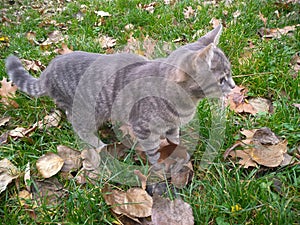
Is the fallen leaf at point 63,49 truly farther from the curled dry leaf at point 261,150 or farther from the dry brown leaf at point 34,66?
the curled dry leaf at point 261,150

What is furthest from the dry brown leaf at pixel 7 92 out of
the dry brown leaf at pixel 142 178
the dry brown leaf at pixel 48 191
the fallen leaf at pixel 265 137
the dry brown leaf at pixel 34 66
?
the fallen leaf at pixel 265 137

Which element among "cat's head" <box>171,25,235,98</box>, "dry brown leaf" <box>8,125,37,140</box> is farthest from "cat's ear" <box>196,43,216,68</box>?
"dry brown leaf" <box>8,125,37,140</box>

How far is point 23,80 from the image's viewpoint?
2598 millimetres

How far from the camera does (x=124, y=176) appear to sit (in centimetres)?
200

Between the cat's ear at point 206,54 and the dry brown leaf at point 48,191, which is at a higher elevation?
the cat's ear at point 206,54

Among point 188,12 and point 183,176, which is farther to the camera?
point 188,12

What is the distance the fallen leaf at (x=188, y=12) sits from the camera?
153 inches

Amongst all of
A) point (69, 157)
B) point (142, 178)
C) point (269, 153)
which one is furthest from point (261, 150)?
point (69, 157)

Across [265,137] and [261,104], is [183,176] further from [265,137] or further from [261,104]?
[261,104]

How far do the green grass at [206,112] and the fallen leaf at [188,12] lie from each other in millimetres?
58

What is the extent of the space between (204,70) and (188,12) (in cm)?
233

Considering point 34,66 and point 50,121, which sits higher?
point 34,66

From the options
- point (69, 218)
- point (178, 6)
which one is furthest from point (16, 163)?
point (178, 6)

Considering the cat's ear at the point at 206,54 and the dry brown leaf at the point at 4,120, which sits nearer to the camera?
the cat's ear at the point at 206,54
